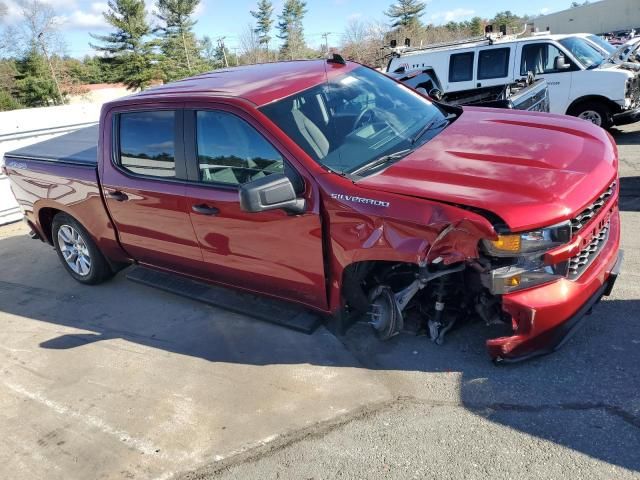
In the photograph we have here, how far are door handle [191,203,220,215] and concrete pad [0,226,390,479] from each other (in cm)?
100

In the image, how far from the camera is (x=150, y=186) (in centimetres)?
405

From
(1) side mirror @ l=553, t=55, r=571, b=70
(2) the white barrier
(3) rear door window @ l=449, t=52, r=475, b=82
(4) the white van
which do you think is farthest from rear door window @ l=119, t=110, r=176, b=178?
(3) rear door window @ l=449, t=52, r=475, b=82

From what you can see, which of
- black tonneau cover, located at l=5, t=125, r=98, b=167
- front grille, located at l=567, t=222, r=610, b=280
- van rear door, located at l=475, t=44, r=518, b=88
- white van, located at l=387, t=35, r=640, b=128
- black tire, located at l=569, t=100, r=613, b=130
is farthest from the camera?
van rear door, located at l=475, t=44, r=518, b=88

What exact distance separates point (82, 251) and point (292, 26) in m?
61.7

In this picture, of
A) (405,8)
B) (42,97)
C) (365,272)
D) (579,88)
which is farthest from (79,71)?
(365,272)

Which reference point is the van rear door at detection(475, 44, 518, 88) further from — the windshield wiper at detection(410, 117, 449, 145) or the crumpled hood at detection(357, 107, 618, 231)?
the crumpled hood at detection(357, 107, 618, 231)

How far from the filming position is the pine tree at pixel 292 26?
5991 cm

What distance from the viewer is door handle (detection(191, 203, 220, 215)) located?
3.64 metres

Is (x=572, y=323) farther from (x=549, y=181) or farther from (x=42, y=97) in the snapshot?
(x=42, y=97)

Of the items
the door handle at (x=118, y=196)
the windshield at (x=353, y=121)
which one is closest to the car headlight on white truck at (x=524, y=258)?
the windshield at (x=353, y=121)

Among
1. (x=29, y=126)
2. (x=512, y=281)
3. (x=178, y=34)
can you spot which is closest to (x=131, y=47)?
(x=178, y=34)

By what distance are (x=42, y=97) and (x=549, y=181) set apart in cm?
4629

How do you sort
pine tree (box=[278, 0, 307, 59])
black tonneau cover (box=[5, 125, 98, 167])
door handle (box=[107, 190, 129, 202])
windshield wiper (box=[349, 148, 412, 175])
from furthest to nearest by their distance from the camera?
pine tree (box=[278, 0, 307, 59])
black tonneau cover (box=[5, 125, 98, 167])
door handle (box=[107, 190, 129, 202])
windshield wiper (box=[349, 148, 412, 175])

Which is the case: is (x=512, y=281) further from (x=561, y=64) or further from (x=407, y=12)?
(x=407, y=12)
